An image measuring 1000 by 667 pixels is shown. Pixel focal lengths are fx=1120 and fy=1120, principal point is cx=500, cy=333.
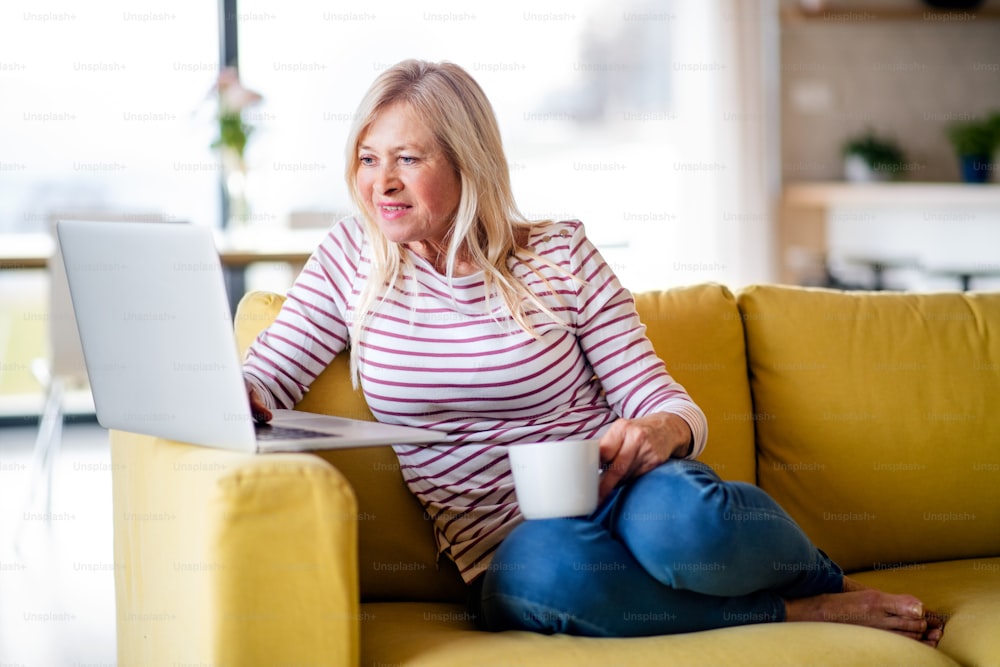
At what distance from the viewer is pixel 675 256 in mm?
4930

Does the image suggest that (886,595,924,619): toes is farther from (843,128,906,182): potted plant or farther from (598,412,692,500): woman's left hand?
(843,128,906,182): potted plant

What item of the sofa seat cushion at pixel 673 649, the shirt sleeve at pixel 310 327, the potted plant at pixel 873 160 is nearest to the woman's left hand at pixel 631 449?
the sofa seat cushion at pixel 673 649

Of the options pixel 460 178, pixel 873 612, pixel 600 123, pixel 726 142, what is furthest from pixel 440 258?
pixel 600 123

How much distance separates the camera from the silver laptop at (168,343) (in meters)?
1.23

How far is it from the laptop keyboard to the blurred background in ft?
8.77

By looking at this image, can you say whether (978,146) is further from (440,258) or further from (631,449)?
(631,449)

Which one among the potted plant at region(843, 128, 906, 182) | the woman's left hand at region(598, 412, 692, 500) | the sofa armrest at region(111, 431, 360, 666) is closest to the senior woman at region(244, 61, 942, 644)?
the woman's left hand at region(598, 412, 692, 500)

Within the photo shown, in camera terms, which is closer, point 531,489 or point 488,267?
point 531,489

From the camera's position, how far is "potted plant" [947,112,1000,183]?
444 cm

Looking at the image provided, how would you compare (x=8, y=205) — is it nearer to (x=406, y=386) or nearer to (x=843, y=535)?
(x=406, y=386)

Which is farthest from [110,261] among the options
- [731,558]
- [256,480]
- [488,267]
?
[731,558]

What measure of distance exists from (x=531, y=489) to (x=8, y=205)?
4.05m

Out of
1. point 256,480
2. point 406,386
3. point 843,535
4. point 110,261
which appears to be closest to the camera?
point 256,480

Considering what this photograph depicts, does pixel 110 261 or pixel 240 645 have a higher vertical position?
pixel 110 261
